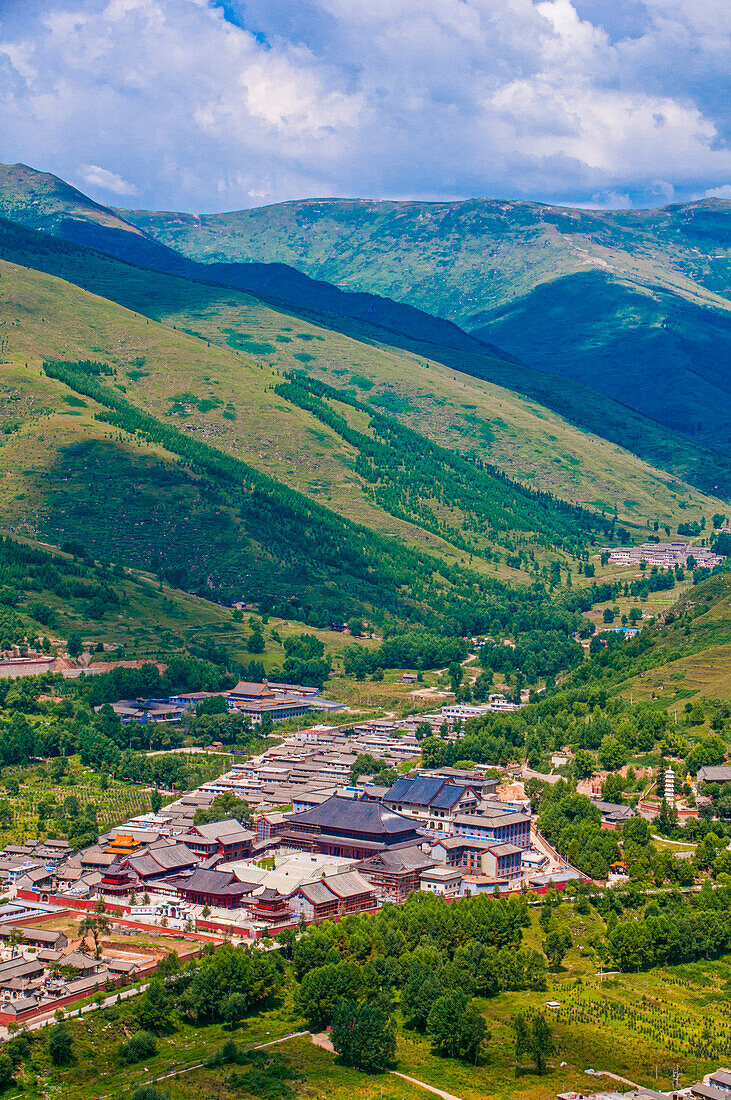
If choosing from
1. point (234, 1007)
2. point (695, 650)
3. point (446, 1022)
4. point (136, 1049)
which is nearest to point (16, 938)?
point (136, 1049)

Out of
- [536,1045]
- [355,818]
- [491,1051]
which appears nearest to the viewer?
[536,1045]

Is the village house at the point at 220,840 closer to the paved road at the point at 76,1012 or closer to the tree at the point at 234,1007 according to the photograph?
the paved road at the point at 76,1012

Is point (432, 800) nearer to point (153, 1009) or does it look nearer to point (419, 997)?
point (419, 997)

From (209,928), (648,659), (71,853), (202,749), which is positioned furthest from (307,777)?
(648,659)

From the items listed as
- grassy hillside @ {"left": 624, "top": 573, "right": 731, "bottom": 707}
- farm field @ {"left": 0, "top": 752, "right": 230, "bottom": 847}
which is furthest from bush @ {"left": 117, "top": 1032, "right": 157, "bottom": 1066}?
grassy hillside @ {"left": 624, "top": 573, "right": 731, "bottom": 707}

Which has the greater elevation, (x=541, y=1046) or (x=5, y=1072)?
(x=541, y=1046)

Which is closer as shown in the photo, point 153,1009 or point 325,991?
point 153,1009

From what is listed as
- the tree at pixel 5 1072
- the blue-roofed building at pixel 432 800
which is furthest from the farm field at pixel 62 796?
the tree at pixel 5 1072
